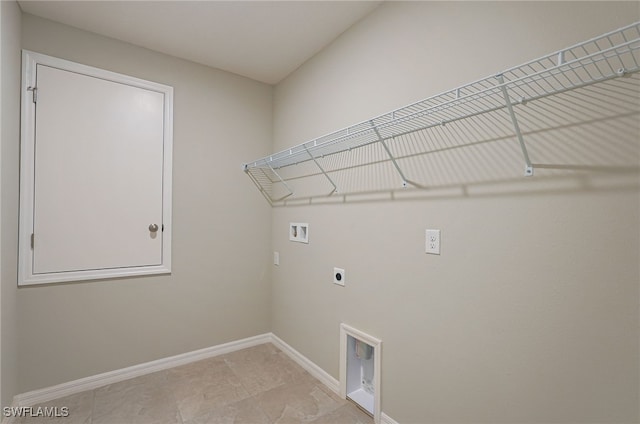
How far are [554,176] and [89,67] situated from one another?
2722 millimetres

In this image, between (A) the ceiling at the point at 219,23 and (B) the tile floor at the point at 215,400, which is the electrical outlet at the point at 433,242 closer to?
(B) the tile floor at the point at 215,400

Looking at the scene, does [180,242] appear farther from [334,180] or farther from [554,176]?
[554,176]

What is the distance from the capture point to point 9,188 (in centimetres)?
163

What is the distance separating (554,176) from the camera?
1048 millimetres

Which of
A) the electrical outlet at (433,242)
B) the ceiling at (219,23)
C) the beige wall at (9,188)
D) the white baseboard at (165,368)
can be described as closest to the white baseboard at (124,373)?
the white baseboard at (165,368)

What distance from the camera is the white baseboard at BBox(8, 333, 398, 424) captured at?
6.05 feet

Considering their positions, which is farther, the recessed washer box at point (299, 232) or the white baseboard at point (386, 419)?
the recessed washer box at point (299, 232)

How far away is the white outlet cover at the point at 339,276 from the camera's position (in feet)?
6.49

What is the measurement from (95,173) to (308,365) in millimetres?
2064

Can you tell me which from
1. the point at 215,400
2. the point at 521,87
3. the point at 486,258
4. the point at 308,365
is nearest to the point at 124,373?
the point at 215,400

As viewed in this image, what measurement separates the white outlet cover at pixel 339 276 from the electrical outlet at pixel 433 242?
2.23 ft

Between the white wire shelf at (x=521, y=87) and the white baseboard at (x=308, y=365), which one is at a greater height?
the white wire shelf at (x=521, y=87)

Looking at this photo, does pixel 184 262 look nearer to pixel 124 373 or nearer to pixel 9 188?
pixel 124 373

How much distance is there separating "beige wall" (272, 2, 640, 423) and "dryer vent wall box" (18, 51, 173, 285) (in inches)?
53.0
